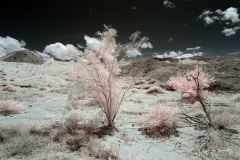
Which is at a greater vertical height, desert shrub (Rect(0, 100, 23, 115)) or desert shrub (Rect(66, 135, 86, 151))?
desert shrub (Rect(0, 100, 23, 115))

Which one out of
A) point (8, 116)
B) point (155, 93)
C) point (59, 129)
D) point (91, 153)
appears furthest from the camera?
point (155, 93)

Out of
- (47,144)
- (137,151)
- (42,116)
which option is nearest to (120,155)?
(137,151)

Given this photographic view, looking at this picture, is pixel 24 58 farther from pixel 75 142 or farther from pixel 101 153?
pixel 101 153

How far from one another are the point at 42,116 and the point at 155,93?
12.3 metres

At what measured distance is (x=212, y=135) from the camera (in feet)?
30.4

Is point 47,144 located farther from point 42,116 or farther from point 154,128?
point 42,116

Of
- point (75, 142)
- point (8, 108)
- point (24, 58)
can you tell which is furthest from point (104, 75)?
point (24, 58)

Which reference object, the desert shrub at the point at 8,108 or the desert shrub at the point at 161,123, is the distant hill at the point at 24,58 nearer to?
the desert shrub at the point at 8,108

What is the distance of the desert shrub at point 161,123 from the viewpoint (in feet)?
34.1

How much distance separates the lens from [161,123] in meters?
10.6

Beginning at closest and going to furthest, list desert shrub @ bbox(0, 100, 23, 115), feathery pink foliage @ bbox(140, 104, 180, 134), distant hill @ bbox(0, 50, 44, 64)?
feathery pink foliage @ bbox(140, 104, 180, 134) → desert shrub @ bbox(0, 100, 23, 115) → distant hill @ bbox(0, 50, 44, 64)

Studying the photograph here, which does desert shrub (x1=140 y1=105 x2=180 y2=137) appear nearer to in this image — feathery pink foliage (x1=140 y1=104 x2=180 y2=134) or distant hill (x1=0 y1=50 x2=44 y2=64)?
feathery pink foliage (x1=140 y1=104 x2=180 y2=134)

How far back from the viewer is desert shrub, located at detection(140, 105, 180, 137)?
1039cm

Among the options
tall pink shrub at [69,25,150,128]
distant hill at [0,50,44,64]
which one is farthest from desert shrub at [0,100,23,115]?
distant hill at [0,50,44,64]
